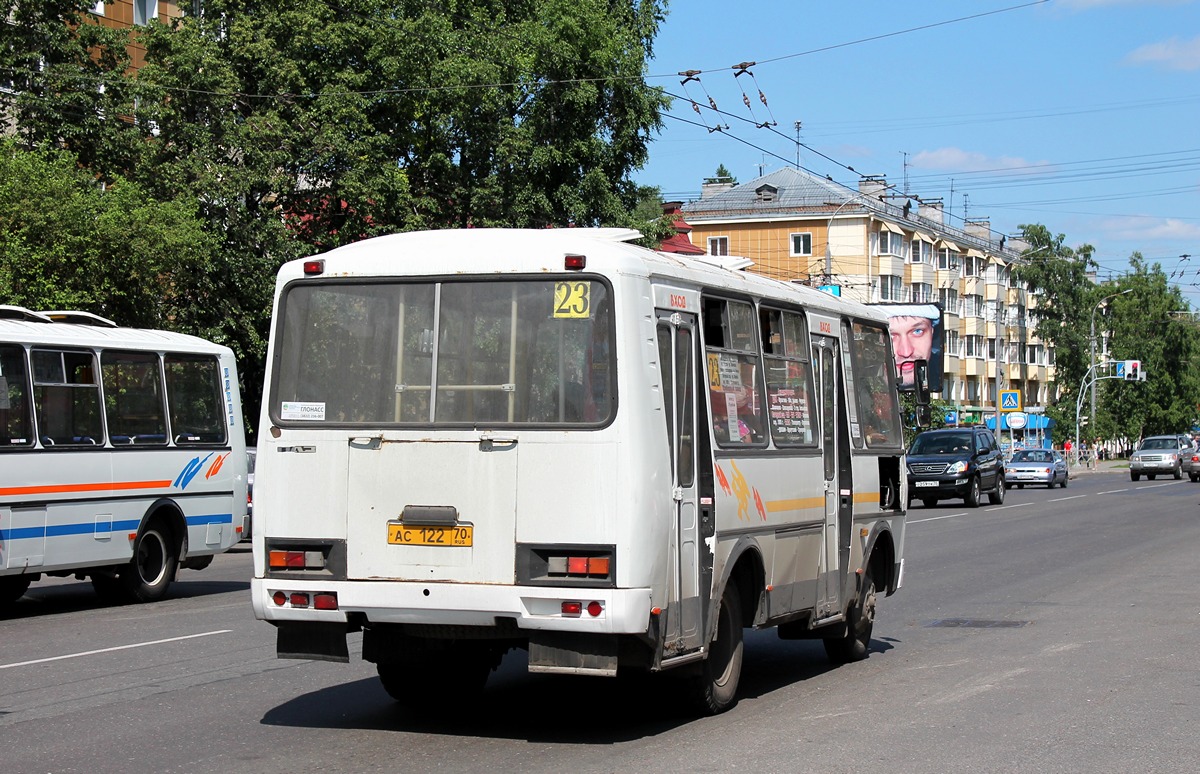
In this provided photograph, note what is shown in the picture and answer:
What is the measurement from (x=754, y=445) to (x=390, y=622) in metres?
2.59

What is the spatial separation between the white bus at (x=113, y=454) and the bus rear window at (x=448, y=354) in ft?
22.7

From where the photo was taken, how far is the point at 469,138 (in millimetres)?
37625

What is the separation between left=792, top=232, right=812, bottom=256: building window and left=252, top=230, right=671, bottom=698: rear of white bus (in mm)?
81161

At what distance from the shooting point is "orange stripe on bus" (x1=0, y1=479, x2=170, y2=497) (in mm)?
14758

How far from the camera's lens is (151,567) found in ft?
55.7

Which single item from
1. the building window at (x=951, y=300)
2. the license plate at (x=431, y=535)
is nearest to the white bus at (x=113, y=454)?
the license plate at (x=431, y=535)

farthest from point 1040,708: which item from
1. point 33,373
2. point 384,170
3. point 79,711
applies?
point 384,170

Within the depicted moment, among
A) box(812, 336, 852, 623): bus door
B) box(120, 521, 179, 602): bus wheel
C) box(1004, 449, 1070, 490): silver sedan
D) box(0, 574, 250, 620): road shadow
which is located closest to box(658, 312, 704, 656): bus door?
box(812, 336, 852, 623): bus door

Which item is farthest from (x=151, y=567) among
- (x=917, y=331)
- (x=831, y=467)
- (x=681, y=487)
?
(x=917, y=331)

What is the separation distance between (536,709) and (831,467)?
9.37 ft

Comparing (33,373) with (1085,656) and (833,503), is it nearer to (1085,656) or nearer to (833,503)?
(833,503)

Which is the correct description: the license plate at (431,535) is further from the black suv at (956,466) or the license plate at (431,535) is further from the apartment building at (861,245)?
the apartment building at (861,245)

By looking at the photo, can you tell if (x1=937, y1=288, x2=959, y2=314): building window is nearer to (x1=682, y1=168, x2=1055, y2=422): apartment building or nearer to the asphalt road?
(x1=682, y1=168, x2=1055, y2=422): apartment building

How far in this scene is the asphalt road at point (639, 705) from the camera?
800 centimetres
